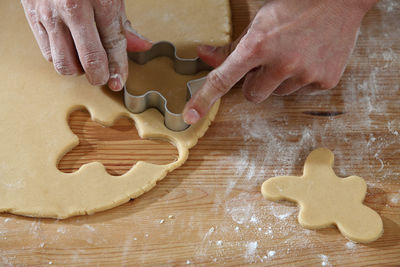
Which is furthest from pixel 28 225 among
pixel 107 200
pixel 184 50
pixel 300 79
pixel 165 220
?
pixel 300 79

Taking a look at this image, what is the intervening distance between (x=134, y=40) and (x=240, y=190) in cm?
60

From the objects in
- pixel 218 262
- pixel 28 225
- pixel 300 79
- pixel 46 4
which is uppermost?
pixel 46 4

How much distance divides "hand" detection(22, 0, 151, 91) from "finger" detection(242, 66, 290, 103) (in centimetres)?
40

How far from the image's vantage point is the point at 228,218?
1283mm

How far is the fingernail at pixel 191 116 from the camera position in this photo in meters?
1.30

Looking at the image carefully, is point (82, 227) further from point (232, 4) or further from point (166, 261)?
point (232, 4)

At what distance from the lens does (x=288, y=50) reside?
1.30 m

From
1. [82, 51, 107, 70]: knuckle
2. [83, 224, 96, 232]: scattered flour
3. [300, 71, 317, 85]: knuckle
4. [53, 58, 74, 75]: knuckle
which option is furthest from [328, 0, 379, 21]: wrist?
[83, 224, 96, 232]: scattered flour

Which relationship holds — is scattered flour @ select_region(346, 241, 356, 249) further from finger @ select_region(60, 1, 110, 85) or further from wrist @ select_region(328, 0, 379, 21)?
finger @ select_region(60, 1, 110, 85)

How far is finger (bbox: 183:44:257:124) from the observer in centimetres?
127

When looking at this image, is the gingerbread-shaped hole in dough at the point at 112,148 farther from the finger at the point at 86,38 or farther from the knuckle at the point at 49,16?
the knuckle at the point at 49,16

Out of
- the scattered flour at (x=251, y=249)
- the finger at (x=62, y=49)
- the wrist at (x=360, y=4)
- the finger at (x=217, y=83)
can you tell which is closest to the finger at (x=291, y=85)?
the finger at (x=217, y=83)

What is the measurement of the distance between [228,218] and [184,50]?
62 cm

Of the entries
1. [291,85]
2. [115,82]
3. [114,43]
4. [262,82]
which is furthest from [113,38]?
[291,85]
